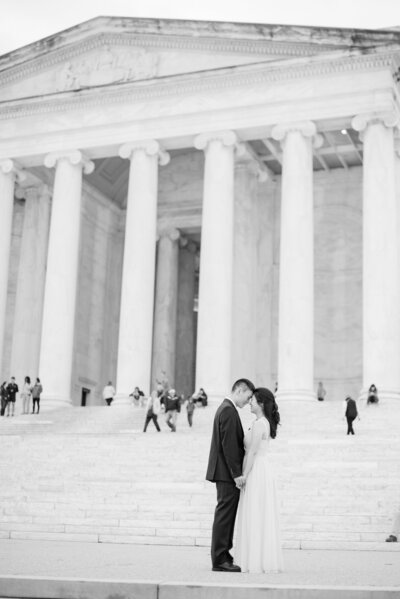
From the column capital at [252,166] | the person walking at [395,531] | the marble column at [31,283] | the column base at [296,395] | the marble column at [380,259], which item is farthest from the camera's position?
the marble column at [31,283]

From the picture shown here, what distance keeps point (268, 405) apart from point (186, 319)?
1791 inches

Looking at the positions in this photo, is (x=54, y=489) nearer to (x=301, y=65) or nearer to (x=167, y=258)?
(x=301, y=65)

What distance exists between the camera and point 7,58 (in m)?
46.0

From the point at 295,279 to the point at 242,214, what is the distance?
9600 mm

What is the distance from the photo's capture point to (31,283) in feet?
164

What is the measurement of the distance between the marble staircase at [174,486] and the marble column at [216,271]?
7240mm

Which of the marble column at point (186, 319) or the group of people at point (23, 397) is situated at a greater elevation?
the marble column at point (186, 319)

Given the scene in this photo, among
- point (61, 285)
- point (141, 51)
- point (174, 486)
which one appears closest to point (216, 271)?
point (61, 285)

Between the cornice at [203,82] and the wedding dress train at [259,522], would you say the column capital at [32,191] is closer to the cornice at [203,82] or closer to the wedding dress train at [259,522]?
the cornice at [203,82]

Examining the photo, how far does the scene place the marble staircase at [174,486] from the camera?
1886 centimetres

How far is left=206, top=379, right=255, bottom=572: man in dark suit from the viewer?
11.9 metres

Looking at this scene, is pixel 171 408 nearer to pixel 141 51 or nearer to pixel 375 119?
pixel 375 119

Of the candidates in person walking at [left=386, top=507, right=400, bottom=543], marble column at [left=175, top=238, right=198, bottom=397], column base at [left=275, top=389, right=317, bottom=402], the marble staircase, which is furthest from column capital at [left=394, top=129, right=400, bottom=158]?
person walking at [left=386, top=507, right=400, bottom=543]

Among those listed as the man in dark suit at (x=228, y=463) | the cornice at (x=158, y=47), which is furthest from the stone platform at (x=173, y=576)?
the cornice at (x=158, y=47)
